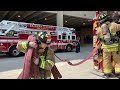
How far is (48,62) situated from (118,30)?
116 inches

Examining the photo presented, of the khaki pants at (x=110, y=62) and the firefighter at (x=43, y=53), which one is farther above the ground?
the firefighter at (x=43, y=53)

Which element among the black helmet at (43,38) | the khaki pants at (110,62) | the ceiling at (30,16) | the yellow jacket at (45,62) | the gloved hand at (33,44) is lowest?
the khaki pants at (110,62)

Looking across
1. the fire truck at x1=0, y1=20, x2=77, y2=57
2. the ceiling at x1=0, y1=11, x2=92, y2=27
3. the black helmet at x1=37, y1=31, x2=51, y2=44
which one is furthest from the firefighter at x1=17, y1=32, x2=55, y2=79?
the ceiling at x1=0, y1=11, x2=92, y2=27

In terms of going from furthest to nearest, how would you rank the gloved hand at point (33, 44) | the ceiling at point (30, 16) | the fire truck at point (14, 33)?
the ceiling at point (30, 16) < the fire truck at point (14, 33) < the gloved hand at point (33, 44)

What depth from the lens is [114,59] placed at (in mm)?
4820

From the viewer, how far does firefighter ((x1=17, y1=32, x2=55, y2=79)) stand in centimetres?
246

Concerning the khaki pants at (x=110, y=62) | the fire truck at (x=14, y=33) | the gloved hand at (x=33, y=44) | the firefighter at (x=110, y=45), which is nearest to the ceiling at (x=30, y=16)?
the fire truck at (x=14, y=33)

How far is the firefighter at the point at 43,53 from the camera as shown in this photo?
2.46 m

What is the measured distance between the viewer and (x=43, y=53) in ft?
8.53

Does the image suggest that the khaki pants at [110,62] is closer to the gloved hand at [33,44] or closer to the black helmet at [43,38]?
the black helmet at [43,38]

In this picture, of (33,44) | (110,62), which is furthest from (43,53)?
(110,62)

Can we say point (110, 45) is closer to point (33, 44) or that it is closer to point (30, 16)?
point (33, 44)
